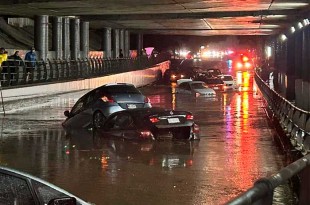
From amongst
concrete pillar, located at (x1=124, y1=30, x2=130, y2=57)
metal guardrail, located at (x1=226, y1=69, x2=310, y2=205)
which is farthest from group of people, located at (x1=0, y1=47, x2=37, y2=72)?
concrete pillar, located at (x1=124, y1=30, x2=130, y2=57)

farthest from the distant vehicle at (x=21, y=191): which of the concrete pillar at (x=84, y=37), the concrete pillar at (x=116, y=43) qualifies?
the concrete pillar at (x=116, y=43)

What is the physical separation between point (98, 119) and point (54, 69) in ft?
45.6

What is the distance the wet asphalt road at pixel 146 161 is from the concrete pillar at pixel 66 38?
67.0 ft

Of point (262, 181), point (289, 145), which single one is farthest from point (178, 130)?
point (262, 181)

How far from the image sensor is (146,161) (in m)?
13.2

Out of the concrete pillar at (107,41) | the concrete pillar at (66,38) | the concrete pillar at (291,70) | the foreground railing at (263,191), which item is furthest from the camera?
the concrete pillar at (107,41)

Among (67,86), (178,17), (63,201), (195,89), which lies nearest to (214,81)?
(195,89)

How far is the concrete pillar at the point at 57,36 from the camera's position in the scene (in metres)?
40.6

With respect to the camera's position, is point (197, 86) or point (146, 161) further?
point (197, 86)

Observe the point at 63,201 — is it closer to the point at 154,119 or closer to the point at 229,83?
the point at 154,119

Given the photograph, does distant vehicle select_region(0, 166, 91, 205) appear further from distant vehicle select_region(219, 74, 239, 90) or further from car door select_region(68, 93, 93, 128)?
distant vehicle select_region(219, 74, 239, 90)

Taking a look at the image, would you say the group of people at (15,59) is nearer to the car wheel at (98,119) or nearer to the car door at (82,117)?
the car door at (82,117)

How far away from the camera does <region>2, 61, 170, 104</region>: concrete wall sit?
83.6 ft

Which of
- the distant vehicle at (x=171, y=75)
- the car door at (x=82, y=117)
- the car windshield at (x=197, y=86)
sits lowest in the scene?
the car door at (x=82, y=117)
